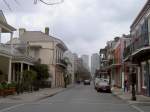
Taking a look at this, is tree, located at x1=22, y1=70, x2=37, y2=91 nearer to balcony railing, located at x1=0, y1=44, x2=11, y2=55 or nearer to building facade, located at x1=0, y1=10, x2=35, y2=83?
building facade, located at x1=0, y1=10, x2=35, y2=83

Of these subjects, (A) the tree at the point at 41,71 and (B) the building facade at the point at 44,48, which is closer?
(A) the tree at the point at 41,71

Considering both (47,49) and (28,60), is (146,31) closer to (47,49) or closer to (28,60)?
(28,60)

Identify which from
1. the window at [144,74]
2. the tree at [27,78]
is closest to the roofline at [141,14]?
the window at [144,74]

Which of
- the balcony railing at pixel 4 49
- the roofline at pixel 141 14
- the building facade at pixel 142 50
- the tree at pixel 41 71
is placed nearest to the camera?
the building facade at pixel 142 50

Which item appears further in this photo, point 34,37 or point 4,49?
point 34,37

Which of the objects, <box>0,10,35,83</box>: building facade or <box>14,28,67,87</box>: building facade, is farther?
<box>14,28,67,87</box>: building facade

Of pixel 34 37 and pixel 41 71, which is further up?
pixel 34 37

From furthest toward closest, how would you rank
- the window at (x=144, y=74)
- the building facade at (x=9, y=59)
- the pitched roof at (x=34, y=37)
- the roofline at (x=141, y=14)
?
the pitched roof at (x=34, y=37) → the building facade at (x=9, y=59) → the window at (x=144, y=74) → the roofline at (x=141, y=14)

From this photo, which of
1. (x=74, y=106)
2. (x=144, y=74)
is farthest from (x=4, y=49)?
(x=74, y=106)

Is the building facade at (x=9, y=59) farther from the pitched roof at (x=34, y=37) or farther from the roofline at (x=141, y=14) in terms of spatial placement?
the roofline at (x=141, y=14)

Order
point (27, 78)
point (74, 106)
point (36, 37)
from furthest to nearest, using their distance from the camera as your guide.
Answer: point (36, 37)
point (27, 78)
point (74, 106)

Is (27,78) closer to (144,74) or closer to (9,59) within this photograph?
(9,59)


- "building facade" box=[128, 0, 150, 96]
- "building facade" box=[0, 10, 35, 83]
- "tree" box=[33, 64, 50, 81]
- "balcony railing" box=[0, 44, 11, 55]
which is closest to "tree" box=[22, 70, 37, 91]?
"building facade" box=[0, 10, 35, 83]

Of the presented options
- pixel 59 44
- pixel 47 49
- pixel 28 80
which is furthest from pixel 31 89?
pixel 59 44
